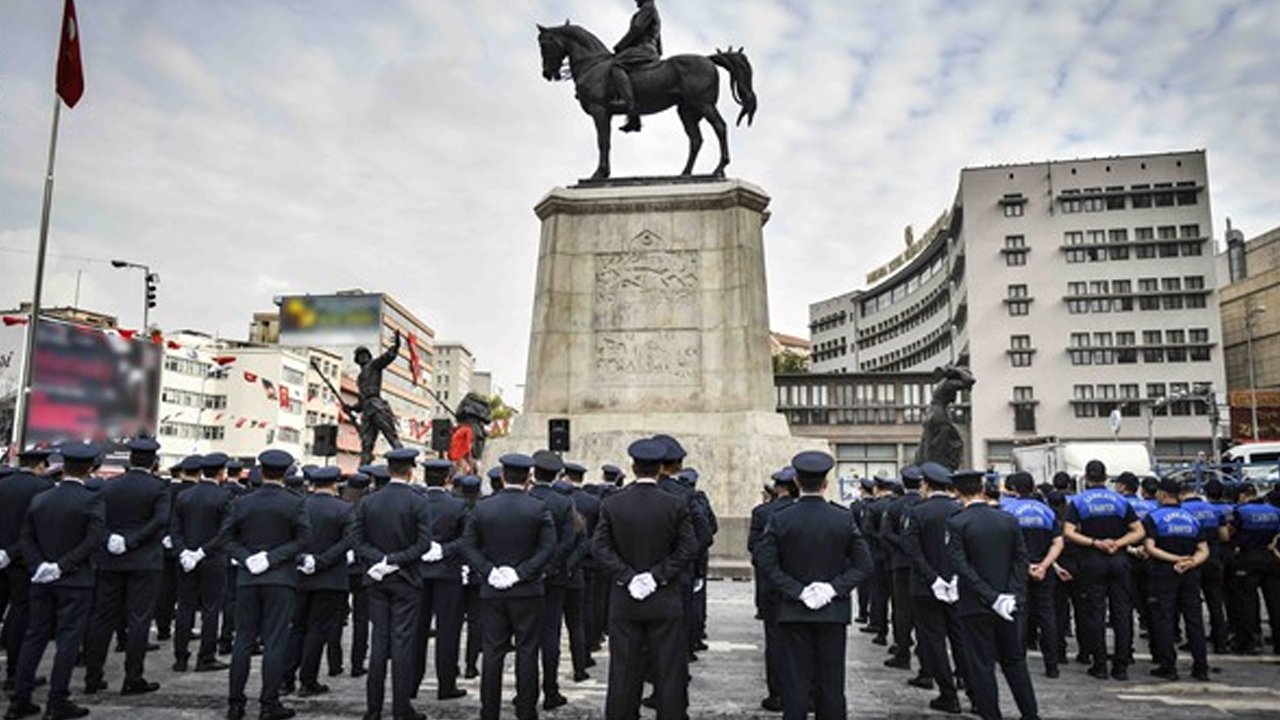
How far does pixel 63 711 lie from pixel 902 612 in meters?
8.13

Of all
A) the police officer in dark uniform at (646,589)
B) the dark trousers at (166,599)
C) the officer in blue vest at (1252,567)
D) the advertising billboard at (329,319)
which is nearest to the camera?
the police officer in dark uniform at (646,589)

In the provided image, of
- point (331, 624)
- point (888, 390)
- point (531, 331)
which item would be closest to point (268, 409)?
point (888, 390)

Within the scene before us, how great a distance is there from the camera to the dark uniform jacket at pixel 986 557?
7207 mm

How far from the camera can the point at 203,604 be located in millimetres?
9719

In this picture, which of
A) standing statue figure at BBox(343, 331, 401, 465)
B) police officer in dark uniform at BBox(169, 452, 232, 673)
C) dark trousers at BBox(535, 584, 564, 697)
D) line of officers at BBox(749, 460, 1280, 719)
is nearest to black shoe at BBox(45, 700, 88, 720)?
police officer in dark uniform at BBox(169, 452, 232, 673)

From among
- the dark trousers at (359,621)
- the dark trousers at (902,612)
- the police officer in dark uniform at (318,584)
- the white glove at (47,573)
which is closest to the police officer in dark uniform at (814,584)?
the dark trousers at (902,612)

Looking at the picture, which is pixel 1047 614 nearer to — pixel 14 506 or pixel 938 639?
pixel 938 639

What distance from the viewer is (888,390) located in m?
59.5

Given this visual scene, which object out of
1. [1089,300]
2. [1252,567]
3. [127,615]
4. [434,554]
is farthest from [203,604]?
[1089,300]

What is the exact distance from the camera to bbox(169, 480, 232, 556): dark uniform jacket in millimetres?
9695

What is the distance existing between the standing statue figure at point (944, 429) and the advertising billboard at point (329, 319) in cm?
7474

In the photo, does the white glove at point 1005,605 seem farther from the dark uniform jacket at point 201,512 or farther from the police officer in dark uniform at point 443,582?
the dark uniform jacket at point 201,512

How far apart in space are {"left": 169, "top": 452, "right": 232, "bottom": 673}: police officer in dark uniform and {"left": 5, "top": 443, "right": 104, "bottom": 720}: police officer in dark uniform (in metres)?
1.58

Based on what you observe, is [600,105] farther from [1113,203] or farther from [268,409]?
[268,409]
